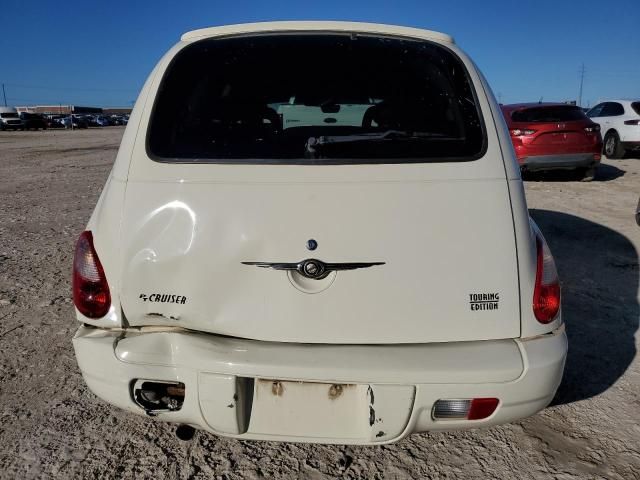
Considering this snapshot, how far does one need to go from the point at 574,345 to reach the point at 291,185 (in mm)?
2334

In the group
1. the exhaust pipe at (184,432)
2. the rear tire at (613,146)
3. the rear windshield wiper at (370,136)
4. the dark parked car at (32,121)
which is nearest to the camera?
the rear windshield wiper at (370,136)

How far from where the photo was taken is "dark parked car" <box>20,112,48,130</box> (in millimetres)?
45375

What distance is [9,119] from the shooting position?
42.9 metres

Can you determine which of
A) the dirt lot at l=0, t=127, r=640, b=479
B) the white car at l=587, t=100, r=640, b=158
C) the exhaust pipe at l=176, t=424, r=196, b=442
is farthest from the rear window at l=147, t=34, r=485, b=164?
the white car at l=587, t=100, r=640, b=158

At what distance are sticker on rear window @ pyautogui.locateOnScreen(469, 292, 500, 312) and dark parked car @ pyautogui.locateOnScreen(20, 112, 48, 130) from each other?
52.1m

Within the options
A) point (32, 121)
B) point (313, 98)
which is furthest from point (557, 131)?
point (32, 121)

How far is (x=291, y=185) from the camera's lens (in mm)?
1729

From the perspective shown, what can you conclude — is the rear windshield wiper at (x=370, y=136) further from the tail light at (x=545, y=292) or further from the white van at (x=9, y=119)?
the white van at (x=9, y=119)

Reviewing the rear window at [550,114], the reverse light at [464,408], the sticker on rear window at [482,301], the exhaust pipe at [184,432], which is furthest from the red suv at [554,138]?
the exhaust pipe at [184,432]

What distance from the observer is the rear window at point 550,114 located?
9.09m

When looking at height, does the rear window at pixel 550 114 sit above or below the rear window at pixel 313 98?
above

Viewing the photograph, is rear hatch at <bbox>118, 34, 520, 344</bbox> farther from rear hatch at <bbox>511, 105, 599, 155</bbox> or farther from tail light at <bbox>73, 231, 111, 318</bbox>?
rear hatch at <bbox>511, 105, 599, 155</bbox>

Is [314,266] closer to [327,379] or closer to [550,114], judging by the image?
[327,379]

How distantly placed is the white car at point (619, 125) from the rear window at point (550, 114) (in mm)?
4469
